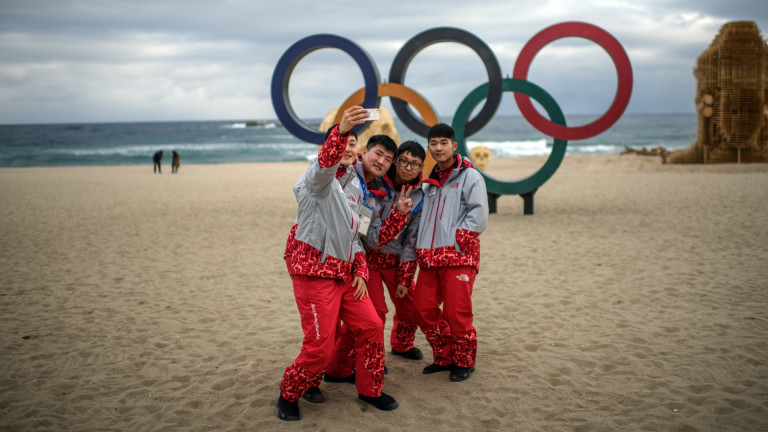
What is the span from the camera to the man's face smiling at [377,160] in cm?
323

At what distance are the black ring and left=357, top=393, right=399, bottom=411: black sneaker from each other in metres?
5.50

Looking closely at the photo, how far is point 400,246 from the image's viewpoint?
3.58 m

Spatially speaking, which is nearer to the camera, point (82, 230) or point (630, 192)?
point (82, 230)

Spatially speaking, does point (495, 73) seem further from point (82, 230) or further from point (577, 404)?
point (82, 230)

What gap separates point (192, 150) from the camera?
40.2 meters

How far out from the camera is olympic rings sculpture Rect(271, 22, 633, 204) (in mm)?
8359

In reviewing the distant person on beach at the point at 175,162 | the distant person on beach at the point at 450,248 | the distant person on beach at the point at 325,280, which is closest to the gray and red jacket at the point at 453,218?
the distant person on beach at the point at 450,248

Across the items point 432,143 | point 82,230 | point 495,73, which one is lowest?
point 82,230

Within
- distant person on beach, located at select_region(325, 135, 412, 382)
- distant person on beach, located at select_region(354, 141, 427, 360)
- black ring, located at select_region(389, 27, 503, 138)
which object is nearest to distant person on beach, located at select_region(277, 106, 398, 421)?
distant person on beach, located at select_region(325, 135, 412, 382)

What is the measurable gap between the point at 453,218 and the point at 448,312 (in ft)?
2.12

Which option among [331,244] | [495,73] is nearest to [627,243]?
[495,73]

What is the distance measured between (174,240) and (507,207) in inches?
285

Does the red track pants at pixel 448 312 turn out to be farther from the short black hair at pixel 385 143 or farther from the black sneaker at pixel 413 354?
the short black hair at pixel 385 143

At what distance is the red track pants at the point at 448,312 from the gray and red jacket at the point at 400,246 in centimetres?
11
